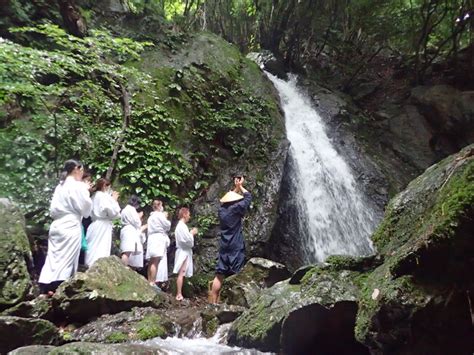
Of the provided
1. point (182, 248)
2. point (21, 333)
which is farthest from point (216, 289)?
point (21, 333)

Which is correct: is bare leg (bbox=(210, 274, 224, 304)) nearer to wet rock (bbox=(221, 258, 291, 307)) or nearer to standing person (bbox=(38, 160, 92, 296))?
wet rock (bbox=(221, 258, 291, 307))

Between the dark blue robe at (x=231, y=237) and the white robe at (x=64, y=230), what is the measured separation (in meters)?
2.27

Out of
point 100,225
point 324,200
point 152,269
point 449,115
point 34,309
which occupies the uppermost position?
point 449,115

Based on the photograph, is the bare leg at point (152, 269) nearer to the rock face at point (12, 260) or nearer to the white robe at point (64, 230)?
the white robe at point (64, 230)

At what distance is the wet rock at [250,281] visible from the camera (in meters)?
6.41

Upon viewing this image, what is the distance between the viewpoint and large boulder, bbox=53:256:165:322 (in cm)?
498

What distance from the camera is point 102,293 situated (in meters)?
5.13

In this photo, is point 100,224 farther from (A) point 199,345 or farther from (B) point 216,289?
(A) point 199,345

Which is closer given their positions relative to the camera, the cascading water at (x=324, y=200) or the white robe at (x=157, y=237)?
the white robe at (x=157, y=237)

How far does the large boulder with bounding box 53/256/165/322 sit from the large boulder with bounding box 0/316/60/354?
2.81 ft

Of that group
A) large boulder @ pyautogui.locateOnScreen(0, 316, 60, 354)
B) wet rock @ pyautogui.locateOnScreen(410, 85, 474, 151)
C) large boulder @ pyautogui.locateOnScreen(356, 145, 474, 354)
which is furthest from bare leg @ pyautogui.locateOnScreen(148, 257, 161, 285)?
wet rock @ pyautogui.locateOnScreen(410, 85, 474, 151)

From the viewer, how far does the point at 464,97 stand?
1497cm

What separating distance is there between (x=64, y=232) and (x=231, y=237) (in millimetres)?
2634

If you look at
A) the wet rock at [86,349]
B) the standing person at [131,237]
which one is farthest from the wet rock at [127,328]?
the standing person at [131,237]
